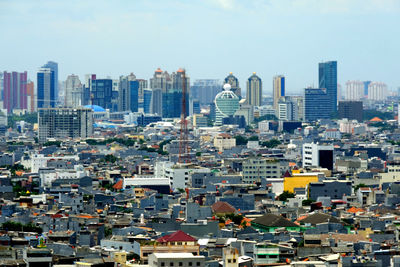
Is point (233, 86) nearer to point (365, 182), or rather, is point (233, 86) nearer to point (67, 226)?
point (365, 182)

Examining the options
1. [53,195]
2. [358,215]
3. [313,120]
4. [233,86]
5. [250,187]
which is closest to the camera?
[358,215]

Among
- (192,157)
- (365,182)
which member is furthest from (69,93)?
(365,182)

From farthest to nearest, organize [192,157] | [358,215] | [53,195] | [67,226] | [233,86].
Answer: [233,86], [192,157], [53,195], [358,215], [67,226]

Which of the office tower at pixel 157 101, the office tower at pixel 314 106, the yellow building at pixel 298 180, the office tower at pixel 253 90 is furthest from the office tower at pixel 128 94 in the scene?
the yellow building at pixel 298 180

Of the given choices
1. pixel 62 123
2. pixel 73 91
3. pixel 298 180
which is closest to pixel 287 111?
pixel 73 91

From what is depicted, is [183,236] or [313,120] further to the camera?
[313,120]

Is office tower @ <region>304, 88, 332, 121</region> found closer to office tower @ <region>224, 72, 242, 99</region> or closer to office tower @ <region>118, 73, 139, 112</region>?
office tower @ <region>224, 72, 242, 99</region>

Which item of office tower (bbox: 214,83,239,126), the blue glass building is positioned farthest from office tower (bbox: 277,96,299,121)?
the blue glass building
